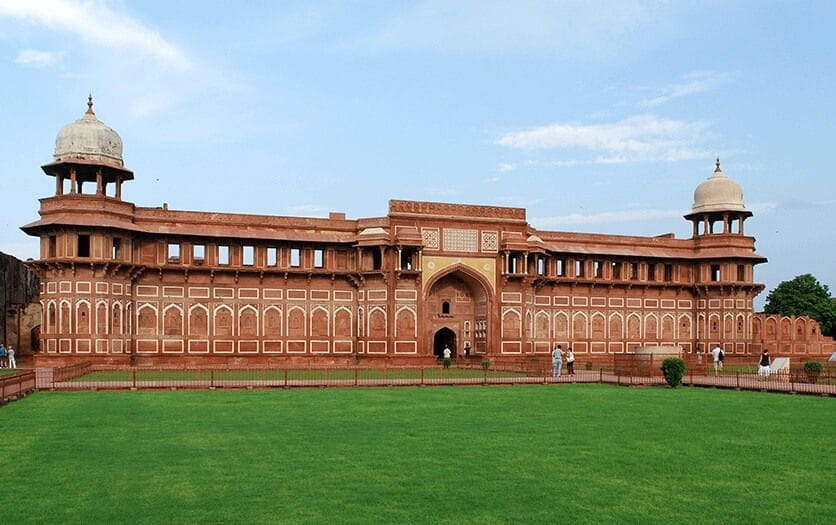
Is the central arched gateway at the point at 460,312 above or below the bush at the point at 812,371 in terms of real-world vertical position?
above

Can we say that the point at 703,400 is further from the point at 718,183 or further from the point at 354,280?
the point at 718,183

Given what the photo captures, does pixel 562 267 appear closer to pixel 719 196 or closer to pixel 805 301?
pixel 719 196

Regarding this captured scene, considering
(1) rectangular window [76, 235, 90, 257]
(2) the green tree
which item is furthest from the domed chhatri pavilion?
(2) the green tree

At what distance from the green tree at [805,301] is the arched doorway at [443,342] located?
4068 centimetres

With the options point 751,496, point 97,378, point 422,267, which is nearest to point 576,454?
point 751,496

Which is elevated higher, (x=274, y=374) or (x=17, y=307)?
(x=17, y=307)

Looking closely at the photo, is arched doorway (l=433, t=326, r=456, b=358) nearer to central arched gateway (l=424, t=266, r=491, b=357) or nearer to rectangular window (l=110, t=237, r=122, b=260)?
central arched gateway (l=424, t=266, r=491, b=357)

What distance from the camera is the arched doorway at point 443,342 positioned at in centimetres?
4391

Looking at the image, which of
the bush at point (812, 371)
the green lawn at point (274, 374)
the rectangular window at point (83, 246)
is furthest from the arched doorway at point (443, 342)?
the bush at point (812, 371)

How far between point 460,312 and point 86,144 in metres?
19.4

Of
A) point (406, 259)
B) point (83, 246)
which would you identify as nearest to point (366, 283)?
point (406, 259)

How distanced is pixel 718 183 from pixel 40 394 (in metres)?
37.8

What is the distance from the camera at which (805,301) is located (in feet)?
238

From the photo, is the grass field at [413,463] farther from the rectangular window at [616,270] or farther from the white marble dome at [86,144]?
the rectangular window at [616,270]
